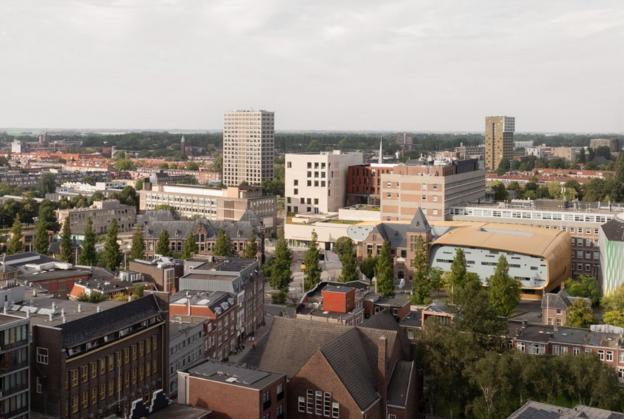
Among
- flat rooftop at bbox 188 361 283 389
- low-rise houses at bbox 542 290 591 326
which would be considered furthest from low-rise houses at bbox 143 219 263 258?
flat rooftop at bbox 188 361 283 389

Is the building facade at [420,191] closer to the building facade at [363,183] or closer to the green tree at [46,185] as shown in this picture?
the building facade at [363,183]

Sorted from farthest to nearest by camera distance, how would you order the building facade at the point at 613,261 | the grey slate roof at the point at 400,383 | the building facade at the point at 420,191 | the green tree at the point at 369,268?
the building facade at the point at 420,191 < the green tree at the point at 369,268 < the building facade at the point at 613,261 < the grey slate roof at the point at 400,383

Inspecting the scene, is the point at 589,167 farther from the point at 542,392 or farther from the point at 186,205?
the point at 542,392

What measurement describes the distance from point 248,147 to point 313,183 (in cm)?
5959

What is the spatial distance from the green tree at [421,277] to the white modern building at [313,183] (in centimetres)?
2992

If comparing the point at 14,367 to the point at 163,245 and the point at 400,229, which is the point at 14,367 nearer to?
the point at 163,245

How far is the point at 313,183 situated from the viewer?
85.8m

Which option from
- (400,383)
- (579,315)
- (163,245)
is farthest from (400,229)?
(400,383)

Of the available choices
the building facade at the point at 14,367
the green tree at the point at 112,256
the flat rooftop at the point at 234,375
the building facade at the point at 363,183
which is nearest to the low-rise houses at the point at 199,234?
the green tree at the point at 112,256

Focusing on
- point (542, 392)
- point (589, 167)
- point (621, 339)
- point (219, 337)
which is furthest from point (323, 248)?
point (589, 167)

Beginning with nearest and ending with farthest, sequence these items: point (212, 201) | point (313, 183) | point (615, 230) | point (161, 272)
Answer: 1. point (615, 230)
2. point (161, 272)
3. point (313, 183)
4. point (212, 201)

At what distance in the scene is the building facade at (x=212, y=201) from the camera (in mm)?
84500

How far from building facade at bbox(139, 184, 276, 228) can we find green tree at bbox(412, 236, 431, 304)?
1126 inches

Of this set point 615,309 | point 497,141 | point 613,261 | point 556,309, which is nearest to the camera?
point 615,309
